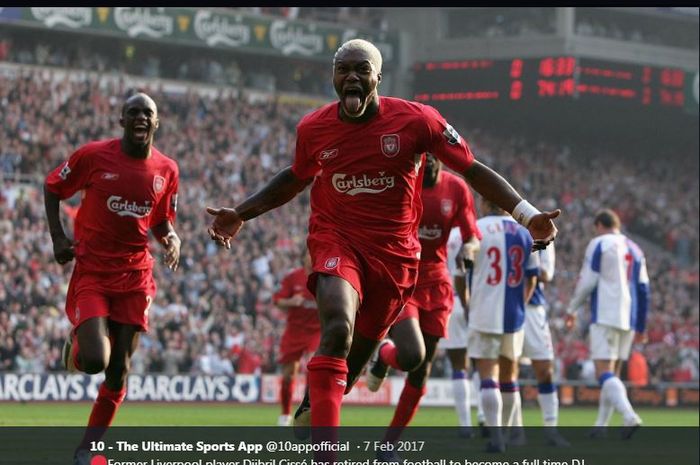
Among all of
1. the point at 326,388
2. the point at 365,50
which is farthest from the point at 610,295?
the point at 326,388

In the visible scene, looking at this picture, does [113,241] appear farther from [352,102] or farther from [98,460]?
[352,102]

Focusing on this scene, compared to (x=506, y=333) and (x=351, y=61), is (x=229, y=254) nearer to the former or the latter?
(x=506, y=333)

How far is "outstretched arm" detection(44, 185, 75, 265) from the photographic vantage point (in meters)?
10.8

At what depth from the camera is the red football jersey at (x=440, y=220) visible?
12.7 metres

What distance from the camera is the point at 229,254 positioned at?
3388 centimetres

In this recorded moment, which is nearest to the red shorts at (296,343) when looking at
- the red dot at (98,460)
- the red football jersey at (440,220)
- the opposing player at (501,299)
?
the opposing player at (501,299)

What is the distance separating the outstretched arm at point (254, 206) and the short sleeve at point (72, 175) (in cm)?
247

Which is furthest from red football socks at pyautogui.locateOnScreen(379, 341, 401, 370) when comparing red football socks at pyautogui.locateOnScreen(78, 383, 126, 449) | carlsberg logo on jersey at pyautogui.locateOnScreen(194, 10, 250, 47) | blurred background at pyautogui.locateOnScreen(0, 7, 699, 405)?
carlsberg logo on jersey at pyautogui.locateOnScreen(194, 10, 250, 47)

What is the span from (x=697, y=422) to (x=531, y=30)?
25704mm

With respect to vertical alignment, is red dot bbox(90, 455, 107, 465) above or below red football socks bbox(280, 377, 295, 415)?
below

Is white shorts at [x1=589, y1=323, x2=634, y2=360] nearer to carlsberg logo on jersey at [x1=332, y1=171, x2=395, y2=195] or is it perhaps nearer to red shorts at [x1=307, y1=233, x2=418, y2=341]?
red shorts at [x1=307, y1=233, x2=418, y2=341]

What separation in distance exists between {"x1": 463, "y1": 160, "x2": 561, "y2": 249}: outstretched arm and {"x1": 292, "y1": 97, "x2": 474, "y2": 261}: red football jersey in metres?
0.11

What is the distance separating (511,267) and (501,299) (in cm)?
35

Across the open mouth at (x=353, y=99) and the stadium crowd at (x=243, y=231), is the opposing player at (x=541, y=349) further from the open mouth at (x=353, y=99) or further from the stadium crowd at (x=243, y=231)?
the stadium crowd at (x=243, y=231)
